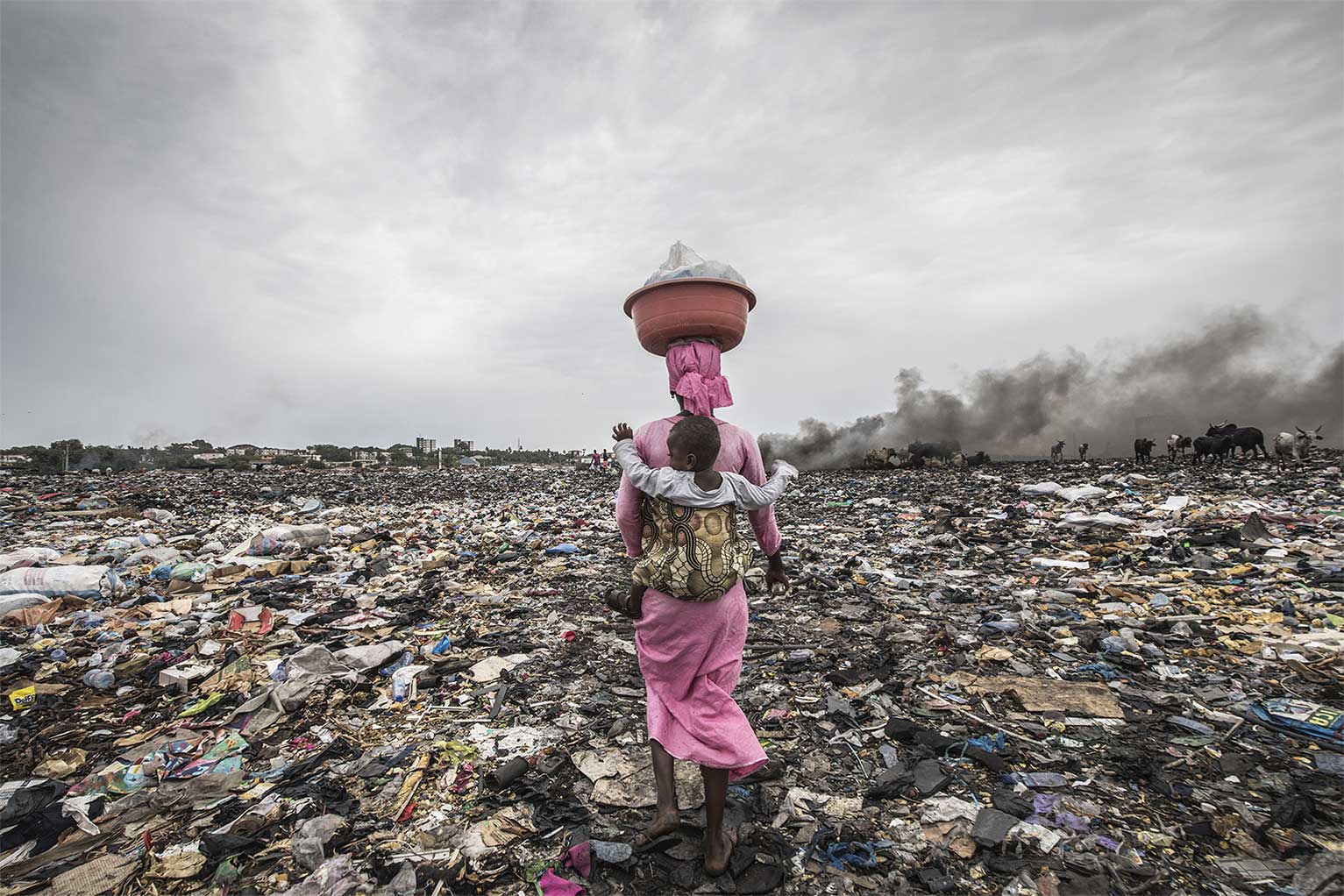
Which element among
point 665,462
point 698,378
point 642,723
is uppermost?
point 698,378

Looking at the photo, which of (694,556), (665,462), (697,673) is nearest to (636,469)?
(665,462)

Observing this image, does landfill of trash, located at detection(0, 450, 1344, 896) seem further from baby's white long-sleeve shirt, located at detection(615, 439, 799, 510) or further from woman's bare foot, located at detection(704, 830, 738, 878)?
baby's white long-sleeve shirt, located at detection(615, 439, 799, 510)

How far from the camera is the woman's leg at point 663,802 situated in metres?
1.94

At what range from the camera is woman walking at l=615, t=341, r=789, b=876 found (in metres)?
1.82

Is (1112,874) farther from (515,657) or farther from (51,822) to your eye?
(51,822)

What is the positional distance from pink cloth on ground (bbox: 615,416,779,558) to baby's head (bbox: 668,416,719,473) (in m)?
0.13

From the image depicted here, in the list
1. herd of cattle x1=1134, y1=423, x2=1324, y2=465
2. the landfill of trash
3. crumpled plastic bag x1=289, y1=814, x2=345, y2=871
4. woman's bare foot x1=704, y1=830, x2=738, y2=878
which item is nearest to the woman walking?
woman's bare foot x1=704, y1=830, x2=738, y2=878

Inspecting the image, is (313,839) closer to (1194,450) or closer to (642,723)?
(642,723)

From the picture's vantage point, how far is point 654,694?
201cm

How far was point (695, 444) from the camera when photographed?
1.75 metres

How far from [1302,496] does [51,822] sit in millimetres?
11534

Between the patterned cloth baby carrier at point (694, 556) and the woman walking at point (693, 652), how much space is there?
0.06ft

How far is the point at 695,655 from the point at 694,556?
1.14 feet

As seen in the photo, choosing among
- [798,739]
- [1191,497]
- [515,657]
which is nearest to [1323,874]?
[798,739]
